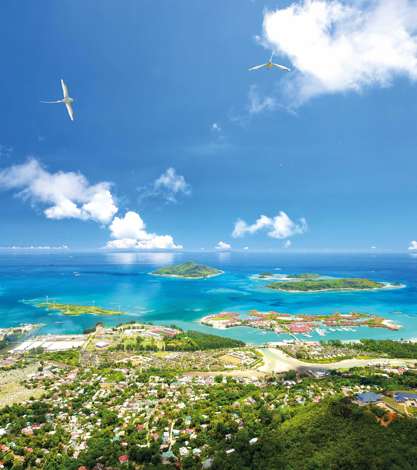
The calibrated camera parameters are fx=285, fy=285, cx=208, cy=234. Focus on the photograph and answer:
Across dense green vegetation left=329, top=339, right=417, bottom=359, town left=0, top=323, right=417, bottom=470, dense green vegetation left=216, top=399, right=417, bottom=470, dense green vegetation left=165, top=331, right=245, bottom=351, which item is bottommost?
dense green vegetation left=165, top=331, right=245, bottom=351

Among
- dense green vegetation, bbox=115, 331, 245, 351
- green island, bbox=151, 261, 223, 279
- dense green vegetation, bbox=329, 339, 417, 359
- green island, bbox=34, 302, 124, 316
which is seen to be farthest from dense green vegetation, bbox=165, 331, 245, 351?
green island, bbox=151, 261, 223, 279

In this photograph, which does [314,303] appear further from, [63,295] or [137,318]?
[63,295]

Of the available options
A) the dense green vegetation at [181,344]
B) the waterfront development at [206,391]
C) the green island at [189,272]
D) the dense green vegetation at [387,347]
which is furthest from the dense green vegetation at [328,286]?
the dense green vegetation at [181,344]

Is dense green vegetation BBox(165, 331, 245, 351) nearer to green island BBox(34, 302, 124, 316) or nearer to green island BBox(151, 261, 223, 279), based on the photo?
green island BBox(34, 302, 124, 316)

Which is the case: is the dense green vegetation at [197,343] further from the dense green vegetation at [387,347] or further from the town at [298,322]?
the dense green vegetation at [387,347]

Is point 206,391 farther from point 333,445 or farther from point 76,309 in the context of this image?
point 76,309

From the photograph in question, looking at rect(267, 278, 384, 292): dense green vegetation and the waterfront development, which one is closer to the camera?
the waterfront development

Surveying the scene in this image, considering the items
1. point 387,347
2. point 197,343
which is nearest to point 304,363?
point 387,347
